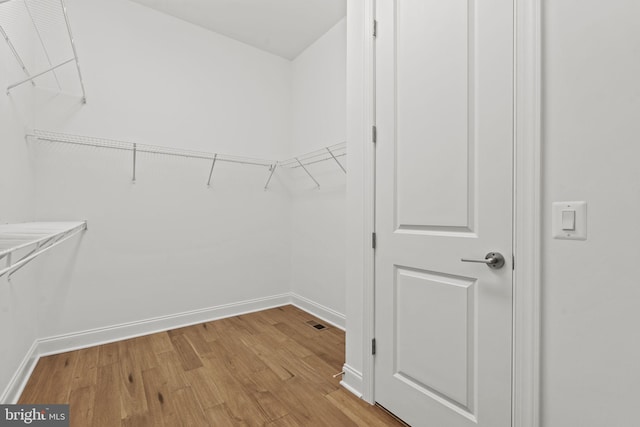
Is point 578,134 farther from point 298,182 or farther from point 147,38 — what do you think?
point 147,38

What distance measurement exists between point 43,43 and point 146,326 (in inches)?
90.7

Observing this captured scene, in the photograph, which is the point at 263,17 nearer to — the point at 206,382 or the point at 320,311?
the point at 320,311

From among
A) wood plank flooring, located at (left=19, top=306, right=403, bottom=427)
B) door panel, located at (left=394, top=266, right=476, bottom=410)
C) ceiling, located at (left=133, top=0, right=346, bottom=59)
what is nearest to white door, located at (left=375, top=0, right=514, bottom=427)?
door panel, located at (left=394, top=266, right=476, bottom=410)

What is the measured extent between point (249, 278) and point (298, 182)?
1161 millimetres

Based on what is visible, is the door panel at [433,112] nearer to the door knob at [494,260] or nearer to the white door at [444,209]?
the white door at [444,209]

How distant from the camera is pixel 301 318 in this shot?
2.81 m

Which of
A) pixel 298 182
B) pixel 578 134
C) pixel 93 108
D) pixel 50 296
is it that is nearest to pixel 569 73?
pixel 578 134

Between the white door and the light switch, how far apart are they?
16cm

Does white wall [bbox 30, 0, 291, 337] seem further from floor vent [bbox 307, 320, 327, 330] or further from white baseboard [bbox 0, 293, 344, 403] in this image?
floor vent [bbox 307, 320, 327, 330]

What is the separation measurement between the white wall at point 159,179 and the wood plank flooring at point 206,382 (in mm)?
407

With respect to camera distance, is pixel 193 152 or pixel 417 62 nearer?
pixel 417 62

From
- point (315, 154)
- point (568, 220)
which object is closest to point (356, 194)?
point (568, 220)

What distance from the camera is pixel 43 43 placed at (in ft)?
6.82

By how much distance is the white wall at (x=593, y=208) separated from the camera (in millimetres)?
836
